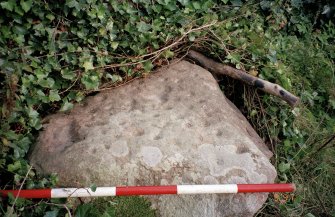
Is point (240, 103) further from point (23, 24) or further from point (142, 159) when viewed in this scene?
point (23, 24)

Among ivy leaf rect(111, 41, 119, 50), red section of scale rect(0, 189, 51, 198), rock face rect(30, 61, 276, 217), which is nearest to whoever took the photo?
red section of scale rect(0, 189, 51, 198)

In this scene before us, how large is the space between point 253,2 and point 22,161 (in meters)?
3.03

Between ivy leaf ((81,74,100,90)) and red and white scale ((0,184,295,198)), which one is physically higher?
ivy leaf ((81,74,100,90))

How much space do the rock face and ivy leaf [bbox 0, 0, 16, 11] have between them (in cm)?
88

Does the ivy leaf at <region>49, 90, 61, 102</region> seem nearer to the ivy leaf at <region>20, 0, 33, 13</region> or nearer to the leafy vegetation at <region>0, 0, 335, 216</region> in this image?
the leafy vegetation at <region>0, 0, 335, 216</region>

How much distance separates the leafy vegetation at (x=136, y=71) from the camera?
2.62 m

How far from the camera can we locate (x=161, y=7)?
3385 millimetres

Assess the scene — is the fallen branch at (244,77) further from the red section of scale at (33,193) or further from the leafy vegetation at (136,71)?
the red section of scale at (33,193)

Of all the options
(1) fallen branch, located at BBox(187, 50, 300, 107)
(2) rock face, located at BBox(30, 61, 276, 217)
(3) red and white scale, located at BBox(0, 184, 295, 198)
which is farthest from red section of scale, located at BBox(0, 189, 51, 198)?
(1) fallen branch, located at BBox(187, 50, 300, 107)

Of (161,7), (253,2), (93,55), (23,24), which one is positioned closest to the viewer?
(23,24)

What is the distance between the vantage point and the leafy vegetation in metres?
2.62

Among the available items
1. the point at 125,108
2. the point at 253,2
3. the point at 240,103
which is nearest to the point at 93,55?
the point at 125,108

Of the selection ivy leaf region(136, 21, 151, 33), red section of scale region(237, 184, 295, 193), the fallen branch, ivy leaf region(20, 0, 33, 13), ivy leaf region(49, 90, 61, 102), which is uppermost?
ivy leaf region(20, 0, 33, 13)

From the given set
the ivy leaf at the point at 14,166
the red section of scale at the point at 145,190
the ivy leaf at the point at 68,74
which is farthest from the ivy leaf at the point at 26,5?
the red section of scale at the point at 145,190
